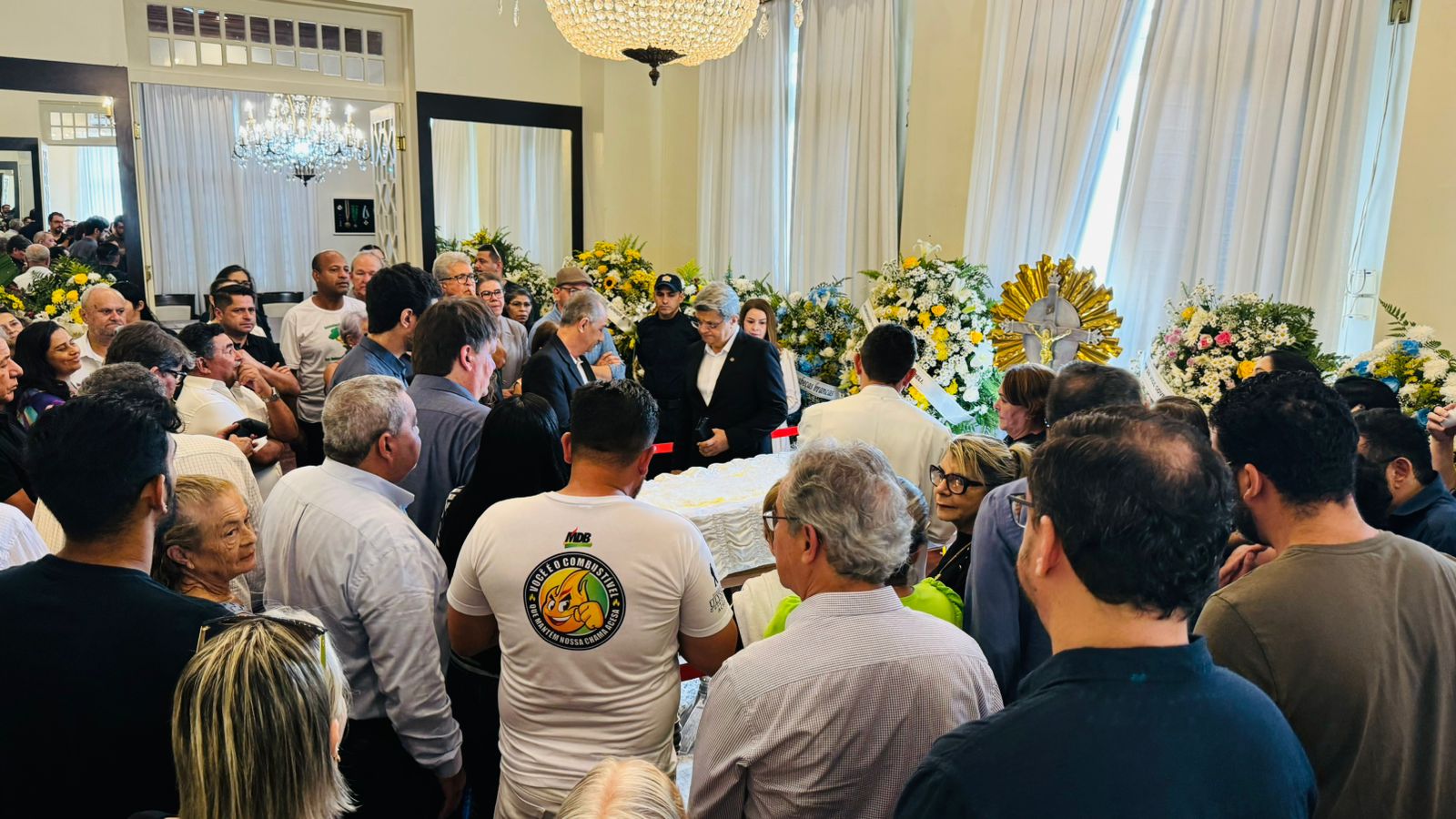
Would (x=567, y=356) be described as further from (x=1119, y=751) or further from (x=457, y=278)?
(x=1119, y=751)

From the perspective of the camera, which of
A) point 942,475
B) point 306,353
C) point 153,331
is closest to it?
point 942,475

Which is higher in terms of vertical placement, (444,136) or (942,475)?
(444,136)

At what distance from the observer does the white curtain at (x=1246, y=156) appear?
15.2 ft

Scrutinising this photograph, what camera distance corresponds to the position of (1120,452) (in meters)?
1.12

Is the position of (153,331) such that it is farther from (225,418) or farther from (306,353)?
(306,353)

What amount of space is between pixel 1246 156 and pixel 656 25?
10.4ft

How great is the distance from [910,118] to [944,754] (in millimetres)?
6833

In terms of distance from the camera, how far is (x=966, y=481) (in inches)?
99.7

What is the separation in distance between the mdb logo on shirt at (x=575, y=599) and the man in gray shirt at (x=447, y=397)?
1.15 m

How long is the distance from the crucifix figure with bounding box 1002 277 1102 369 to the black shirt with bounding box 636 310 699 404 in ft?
6.55

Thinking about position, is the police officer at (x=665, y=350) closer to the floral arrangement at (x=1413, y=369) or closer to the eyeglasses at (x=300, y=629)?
the floral arrangement at (x=1413, y=369)

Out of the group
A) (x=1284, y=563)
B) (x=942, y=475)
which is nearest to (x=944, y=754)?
(x=1284, y=563)

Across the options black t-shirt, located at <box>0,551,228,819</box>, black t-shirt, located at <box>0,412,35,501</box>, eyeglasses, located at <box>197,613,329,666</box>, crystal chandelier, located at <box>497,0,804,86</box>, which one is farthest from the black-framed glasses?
crystal chandelier, located at <box>497,0,804,86</box>

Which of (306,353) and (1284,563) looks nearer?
(1284,563)
